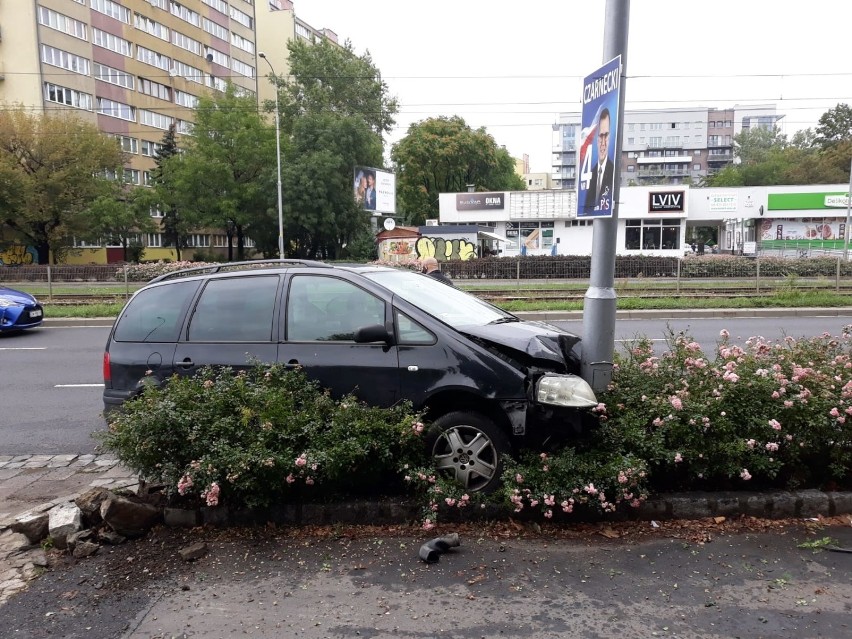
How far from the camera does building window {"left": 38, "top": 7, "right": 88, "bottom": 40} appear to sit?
162ft

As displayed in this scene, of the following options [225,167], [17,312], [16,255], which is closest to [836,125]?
[225,167]

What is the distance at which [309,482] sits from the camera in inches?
157

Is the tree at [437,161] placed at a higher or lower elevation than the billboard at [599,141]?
higher

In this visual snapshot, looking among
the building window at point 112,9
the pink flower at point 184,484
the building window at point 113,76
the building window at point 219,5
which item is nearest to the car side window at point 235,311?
the pink flower at point 184,484

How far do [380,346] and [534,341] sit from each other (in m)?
1.05

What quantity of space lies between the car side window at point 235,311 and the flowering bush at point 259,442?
23.9 inches

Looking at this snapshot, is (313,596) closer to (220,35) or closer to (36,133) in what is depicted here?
(36,133)

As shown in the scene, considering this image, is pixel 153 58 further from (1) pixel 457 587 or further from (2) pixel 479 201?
(1) pixel 457 587

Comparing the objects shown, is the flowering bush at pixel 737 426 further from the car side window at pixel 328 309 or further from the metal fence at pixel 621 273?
the metal fence at pixel 621 273

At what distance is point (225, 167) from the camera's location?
46.4 m

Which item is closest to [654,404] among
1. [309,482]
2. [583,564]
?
[583,564]

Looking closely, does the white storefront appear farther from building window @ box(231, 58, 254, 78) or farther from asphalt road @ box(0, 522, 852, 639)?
building window @ box(231, 58, 254, 78)

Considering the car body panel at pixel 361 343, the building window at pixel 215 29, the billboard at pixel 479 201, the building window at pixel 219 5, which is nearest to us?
the car body panel at pixel 361 343

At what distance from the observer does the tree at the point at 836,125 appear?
232ft
